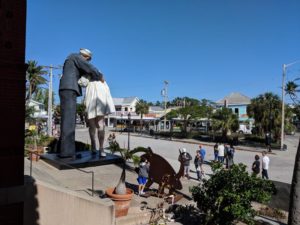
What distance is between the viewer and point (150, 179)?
10.3 metres

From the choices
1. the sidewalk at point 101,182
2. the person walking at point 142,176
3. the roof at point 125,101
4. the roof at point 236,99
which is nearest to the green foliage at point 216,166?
the sidewalk at point 101,182

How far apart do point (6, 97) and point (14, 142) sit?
81 cm

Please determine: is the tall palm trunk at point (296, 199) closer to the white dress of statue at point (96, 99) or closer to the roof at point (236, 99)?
the white dress of statue at point (96, 99)

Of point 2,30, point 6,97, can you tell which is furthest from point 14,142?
point 2,30

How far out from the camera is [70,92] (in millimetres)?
11148

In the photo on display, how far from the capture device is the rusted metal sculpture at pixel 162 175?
32.3 ft

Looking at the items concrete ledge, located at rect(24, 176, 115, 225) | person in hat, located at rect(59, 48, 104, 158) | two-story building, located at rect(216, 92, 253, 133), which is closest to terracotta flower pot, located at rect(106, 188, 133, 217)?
concrete ledge, located at rect(24, 176, 115, 225)

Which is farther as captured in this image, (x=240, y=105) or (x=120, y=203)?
(x=240, y=105)

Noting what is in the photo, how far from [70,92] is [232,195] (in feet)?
23.7

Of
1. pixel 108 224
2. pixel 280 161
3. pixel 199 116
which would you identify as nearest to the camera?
pixel 108 224

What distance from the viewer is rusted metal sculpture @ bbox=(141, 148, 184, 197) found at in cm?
985

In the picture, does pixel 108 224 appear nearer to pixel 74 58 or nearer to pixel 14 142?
pixel 14 142

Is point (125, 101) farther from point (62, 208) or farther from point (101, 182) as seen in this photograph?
point (62, 208)

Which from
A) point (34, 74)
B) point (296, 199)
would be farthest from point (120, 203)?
point (34, 74)
